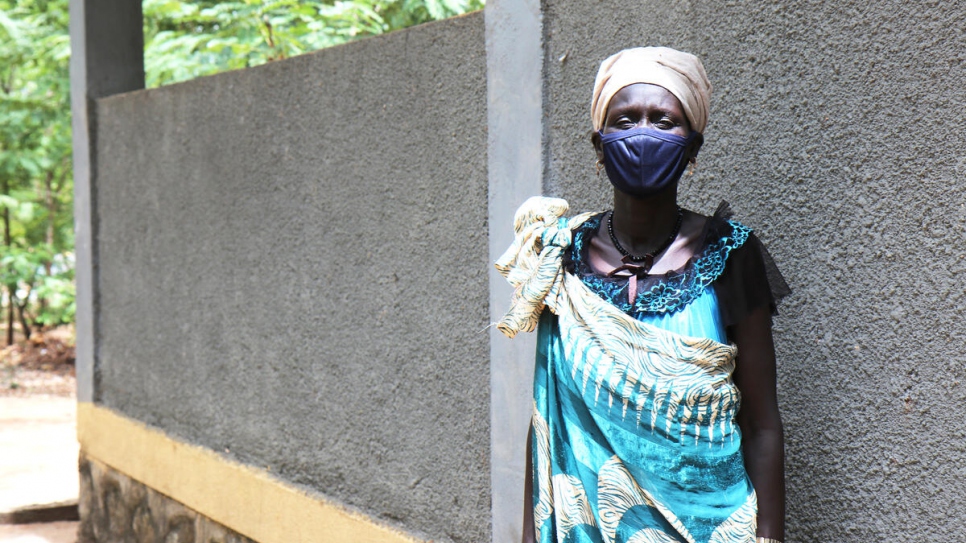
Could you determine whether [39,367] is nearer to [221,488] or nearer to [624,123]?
[221,488]

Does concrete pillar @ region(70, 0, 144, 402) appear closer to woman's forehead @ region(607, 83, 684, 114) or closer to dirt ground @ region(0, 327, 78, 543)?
dirt ground @ region(0, 327, 78, 543)

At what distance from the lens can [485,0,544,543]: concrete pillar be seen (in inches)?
114

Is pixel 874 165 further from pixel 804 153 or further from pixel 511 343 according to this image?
pixel 511 343

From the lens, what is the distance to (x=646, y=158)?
1748 mm

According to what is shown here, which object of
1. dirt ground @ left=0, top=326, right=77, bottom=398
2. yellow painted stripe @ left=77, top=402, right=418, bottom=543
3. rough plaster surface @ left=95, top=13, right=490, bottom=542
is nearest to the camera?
rough plaster surface @ left=95, top=13, right=490, bottom=542

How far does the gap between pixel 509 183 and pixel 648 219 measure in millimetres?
1153

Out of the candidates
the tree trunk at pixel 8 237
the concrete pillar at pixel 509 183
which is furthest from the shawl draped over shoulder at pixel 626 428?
the tree trunk at pixel 8 237

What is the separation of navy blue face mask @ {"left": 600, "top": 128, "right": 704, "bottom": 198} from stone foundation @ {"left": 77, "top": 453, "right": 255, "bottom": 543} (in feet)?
10.3

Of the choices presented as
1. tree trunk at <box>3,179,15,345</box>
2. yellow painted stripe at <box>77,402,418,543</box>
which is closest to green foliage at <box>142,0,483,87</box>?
yellow painted stripe at <box>77,402,418,543</box>

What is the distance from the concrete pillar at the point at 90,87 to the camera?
5684 mm

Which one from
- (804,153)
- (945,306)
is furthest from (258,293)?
(945,306)

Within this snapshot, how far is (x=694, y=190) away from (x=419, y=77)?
1.31 metres

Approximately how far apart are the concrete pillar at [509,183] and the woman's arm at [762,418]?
1152mm

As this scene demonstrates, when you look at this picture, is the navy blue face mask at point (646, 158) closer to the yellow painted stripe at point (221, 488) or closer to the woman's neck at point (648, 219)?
the woman's neck at point (648, 219)
